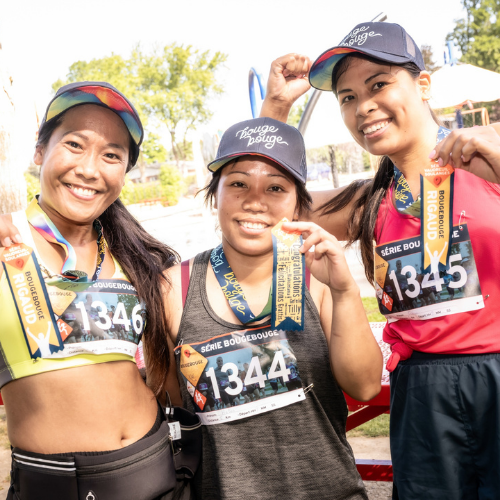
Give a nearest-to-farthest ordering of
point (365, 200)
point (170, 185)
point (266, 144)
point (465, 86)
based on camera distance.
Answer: point (266, 144) → point (365, 200) → point (465, 86) → point (170, 185)

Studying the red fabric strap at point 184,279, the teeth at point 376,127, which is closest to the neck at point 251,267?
the red fabric strap at point 184,279

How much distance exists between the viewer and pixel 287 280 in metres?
1.78

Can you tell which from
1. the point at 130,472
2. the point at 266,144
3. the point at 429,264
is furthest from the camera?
the point at 266,144

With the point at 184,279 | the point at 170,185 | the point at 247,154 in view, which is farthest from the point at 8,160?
the point at 170,185

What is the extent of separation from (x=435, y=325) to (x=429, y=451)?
492 mm

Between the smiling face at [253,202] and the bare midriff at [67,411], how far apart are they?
2.34ft

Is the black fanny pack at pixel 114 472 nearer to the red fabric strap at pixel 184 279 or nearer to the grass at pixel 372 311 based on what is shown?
the red fabric strap at pixel 184 279

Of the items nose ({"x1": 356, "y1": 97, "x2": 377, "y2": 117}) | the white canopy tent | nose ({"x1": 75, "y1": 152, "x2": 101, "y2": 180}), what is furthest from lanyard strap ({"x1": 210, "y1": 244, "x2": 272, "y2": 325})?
the white canopy tent

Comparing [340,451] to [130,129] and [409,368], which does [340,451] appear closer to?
[409,368]

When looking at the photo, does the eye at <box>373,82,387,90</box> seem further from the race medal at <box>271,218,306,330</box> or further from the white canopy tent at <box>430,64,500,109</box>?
the white canopy tent at <box>430,64,500,109</box>

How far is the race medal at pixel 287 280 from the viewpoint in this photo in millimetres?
1772

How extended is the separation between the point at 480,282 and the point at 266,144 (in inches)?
38.9

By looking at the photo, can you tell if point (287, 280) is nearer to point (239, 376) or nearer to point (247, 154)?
point (239, 376)

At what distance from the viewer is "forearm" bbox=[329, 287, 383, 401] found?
1.76m
